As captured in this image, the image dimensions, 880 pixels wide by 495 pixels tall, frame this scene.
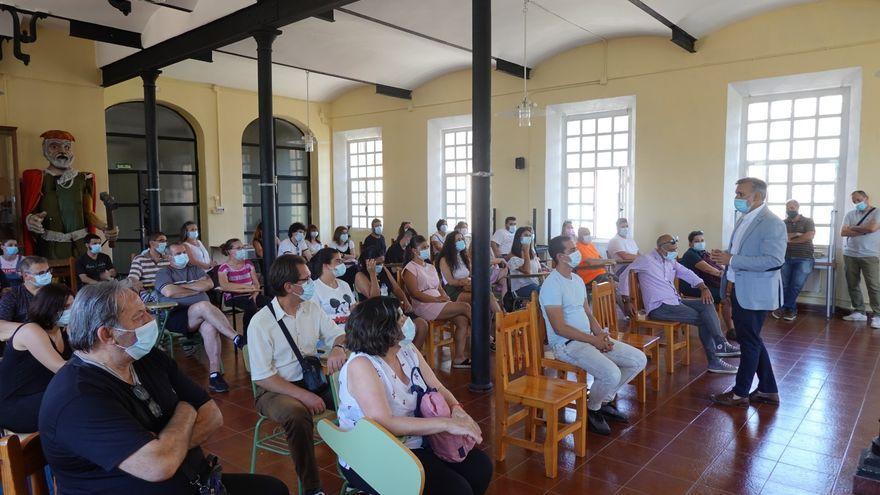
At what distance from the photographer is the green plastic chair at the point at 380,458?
1.81m

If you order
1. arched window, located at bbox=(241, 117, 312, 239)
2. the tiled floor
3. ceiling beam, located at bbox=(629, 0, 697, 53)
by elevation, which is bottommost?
the tiled floor

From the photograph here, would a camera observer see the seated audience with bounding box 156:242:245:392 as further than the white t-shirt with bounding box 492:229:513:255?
No

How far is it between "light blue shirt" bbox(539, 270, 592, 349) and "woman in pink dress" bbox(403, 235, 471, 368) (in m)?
1.46

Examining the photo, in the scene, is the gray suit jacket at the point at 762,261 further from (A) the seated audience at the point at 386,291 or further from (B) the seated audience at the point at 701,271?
(A) the seated audience at the point at 386,291

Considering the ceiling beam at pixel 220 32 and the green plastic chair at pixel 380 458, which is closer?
the green plastic chair at pixel 380 458

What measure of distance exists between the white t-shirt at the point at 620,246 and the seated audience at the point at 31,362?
6.20 m

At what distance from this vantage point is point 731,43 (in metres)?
7.48

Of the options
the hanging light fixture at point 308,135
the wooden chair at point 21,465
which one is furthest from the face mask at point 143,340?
the hanging light fixture at point 308,135

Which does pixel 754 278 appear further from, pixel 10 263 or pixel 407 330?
pixel 10 263

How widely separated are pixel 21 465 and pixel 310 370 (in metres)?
1.42

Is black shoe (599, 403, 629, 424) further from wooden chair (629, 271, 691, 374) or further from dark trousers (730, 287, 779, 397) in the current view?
wooden chair (629, 271, 691, 374)

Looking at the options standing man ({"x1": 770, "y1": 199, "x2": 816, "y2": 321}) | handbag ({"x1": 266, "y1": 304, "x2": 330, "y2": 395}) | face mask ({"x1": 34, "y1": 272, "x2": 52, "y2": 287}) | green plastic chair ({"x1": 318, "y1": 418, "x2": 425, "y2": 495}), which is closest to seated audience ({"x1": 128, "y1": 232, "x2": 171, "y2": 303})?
face mask ({"x1": 34, "y1": 272, "x2": 52, "y2": 287})

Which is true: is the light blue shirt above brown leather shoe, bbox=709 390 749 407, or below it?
above

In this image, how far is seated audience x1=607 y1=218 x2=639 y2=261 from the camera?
7.37 m
